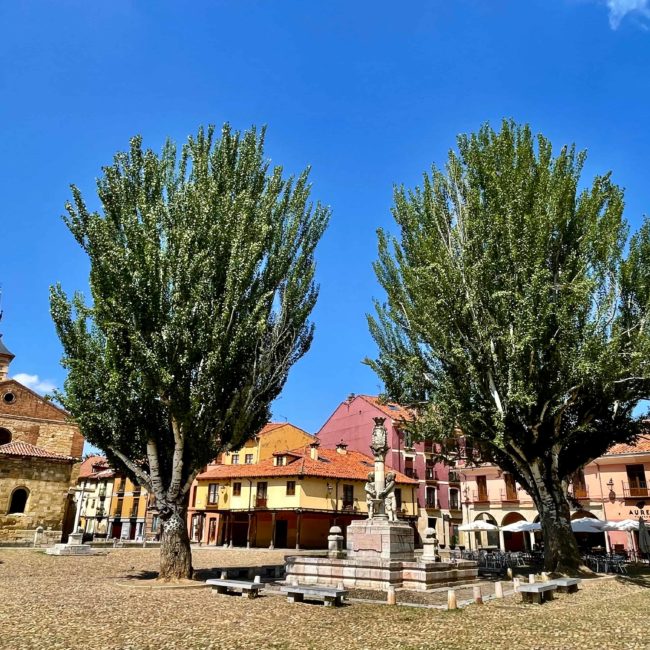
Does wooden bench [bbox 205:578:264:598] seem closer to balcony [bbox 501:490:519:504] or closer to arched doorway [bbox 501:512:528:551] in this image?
balcony [bbox 501:490:519:504]

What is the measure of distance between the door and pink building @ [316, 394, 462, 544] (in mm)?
10947

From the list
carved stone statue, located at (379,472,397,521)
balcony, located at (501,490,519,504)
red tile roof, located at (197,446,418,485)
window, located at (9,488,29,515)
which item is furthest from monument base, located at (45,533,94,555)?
balcony, located at (501,490,519,504)

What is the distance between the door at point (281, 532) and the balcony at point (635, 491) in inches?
888

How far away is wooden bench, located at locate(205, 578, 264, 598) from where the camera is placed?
12.1m

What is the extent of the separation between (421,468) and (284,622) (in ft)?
125

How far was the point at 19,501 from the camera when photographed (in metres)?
30.9

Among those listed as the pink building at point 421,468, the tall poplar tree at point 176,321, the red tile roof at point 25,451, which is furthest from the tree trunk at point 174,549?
the pink building at point 421,468

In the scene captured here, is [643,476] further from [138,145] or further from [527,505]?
[138,145]

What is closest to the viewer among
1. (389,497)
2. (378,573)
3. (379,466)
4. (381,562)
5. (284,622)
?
(284,622)

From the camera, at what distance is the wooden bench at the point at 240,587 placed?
12.1 m

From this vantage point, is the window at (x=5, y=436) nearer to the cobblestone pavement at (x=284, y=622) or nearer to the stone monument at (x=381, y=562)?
the cobblestone pavement at (x=284, y=622)

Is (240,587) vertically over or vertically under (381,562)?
under

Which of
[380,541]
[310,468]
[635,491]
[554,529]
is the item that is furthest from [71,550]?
[635,491]

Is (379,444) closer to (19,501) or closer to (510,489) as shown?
(510,489)
